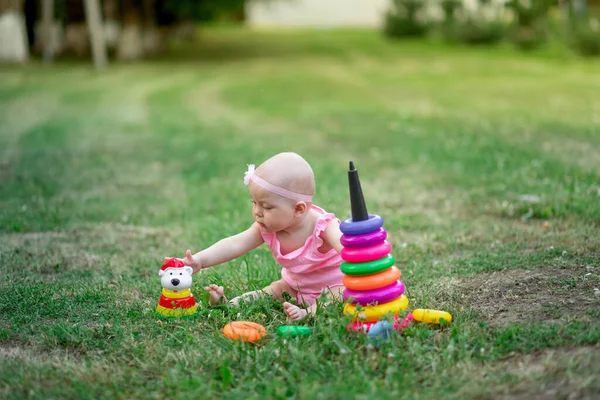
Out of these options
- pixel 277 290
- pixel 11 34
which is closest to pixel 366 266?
pixel 277 290

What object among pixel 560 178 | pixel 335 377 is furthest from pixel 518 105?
pixel 335 377

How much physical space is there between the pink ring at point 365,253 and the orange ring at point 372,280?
0.09 meters

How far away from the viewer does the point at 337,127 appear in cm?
1172

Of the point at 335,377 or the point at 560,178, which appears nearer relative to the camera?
the point at 335,377

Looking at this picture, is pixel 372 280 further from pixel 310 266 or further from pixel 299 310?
pixel 310 266

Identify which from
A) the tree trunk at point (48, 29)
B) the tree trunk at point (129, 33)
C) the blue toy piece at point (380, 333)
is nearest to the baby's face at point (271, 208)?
the blue toy piece at point (380, 333)

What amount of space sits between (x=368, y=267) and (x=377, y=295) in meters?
0.15

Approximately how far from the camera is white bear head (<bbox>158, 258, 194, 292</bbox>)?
3.90 m

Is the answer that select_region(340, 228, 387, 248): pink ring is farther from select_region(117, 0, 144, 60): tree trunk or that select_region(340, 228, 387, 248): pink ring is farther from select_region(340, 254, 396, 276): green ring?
select_region(117, 0, 144, 60): tree trunk

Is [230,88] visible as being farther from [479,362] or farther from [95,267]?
[479,362]

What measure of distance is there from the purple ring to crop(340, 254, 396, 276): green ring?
10 centimetres

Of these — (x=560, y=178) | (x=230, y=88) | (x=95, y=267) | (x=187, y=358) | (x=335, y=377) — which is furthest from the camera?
(x=230, y=88)

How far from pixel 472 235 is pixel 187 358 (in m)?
2.87

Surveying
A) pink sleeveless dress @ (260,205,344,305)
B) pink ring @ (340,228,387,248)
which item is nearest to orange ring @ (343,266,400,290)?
pink ring @ (340,228,387,248)
